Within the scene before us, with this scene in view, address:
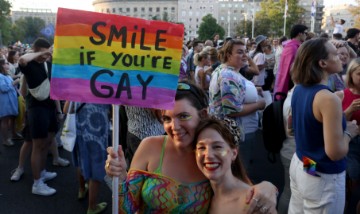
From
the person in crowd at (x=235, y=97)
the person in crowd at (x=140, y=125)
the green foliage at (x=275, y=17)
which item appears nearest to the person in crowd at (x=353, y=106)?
the person in crowd at (x=235, y=97)

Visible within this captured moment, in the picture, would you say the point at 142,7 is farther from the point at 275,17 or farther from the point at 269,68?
the point at 269,68

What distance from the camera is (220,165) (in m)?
1.56

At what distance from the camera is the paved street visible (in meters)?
4.08

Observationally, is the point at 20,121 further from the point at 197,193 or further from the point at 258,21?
the point at 258,21

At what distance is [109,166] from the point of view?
5.76 feet

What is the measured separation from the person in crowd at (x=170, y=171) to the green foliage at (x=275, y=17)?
71412 millimetres

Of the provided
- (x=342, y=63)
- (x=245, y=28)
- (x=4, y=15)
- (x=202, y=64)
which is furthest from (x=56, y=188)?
(x=245, y=28)

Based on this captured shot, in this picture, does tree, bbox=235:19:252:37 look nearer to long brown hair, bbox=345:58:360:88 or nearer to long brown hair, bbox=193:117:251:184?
long brown hair, bbox=345:58:360:88

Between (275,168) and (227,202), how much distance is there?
3.76 metres

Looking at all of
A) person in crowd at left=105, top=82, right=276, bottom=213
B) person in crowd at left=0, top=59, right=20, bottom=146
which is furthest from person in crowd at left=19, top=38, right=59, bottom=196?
person in crowd at left=105, top=82, right=276, bottom=213

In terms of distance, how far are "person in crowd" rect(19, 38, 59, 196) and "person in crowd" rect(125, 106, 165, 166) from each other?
5.05ft

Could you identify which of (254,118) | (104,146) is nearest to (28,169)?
(104,146)

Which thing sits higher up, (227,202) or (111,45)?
(111,45)

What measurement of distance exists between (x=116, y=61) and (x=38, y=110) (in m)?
2.92
